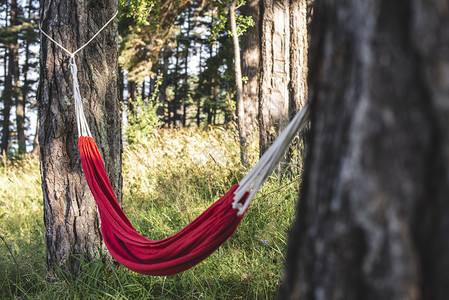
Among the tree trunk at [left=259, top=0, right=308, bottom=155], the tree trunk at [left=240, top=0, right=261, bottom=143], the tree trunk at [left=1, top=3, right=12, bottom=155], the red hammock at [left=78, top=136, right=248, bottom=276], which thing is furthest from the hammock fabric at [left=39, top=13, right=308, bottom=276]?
the tree trunk at [left=1, top=3, right=12, bottom=155]

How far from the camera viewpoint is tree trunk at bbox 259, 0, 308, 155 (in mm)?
3660

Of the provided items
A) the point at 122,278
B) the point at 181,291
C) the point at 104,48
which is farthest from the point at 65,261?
the point at 104,48

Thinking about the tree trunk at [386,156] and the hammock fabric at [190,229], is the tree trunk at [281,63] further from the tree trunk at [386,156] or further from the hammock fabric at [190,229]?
the tree trunk at [386,156]

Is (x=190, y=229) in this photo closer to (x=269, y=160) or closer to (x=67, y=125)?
(x=269, y=160)

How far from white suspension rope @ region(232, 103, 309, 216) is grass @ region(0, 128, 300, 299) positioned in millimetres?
797

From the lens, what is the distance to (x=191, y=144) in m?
3.99

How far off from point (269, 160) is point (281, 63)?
2.75 meters

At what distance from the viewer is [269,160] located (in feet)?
3.82

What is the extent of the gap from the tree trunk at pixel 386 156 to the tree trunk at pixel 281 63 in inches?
116

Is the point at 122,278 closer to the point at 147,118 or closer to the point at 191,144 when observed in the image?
the point at 191,144

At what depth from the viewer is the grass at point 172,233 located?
6.38ft

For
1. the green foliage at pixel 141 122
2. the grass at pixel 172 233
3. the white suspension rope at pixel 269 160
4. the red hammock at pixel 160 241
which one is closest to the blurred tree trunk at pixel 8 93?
the green foliage at pixel 141 122

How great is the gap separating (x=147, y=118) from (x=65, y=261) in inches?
186

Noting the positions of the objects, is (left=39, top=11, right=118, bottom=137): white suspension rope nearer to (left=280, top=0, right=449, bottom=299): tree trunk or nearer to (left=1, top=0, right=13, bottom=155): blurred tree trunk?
(left=280, top=0, right=449, bottom=299): tree trunk
